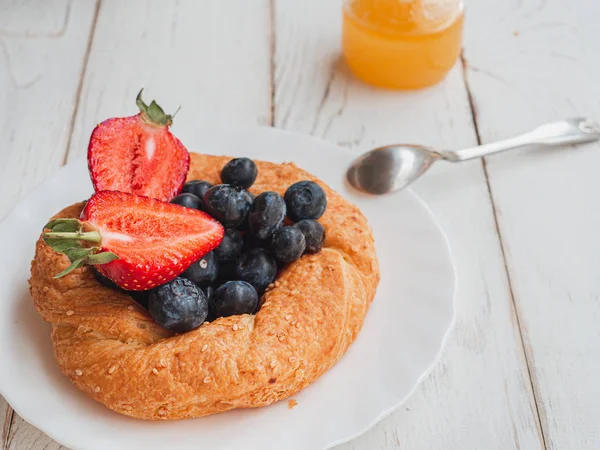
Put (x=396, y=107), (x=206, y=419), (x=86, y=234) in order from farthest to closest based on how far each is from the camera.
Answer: (x=396, y=107)
(x=206, y=419)
(x=86, y=234)

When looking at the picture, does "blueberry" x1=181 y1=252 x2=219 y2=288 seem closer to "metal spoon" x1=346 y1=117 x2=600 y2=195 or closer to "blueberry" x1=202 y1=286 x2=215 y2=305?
"blueberry" x1=202 y1=286 x2=215 y2=305

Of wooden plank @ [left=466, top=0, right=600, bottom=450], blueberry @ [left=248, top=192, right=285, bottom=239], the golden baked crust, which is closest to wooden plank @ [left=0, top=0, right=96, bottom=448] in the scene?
the golden baked crust

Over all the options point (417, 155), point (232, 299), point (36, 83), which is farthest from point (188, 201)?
point (36, 83)

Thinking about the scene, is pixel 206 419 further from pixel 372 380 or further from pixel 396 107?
pixel 396 107

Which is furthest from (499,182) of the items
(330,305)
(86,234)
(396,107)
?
(86,234)


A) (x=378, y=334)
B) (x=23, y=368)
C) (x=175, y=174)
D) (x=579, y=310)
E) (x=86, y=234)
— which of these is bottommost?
(x=579, y=310)

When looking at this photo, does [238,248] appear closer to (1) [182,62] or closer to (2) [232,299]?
(2) [232,299]
